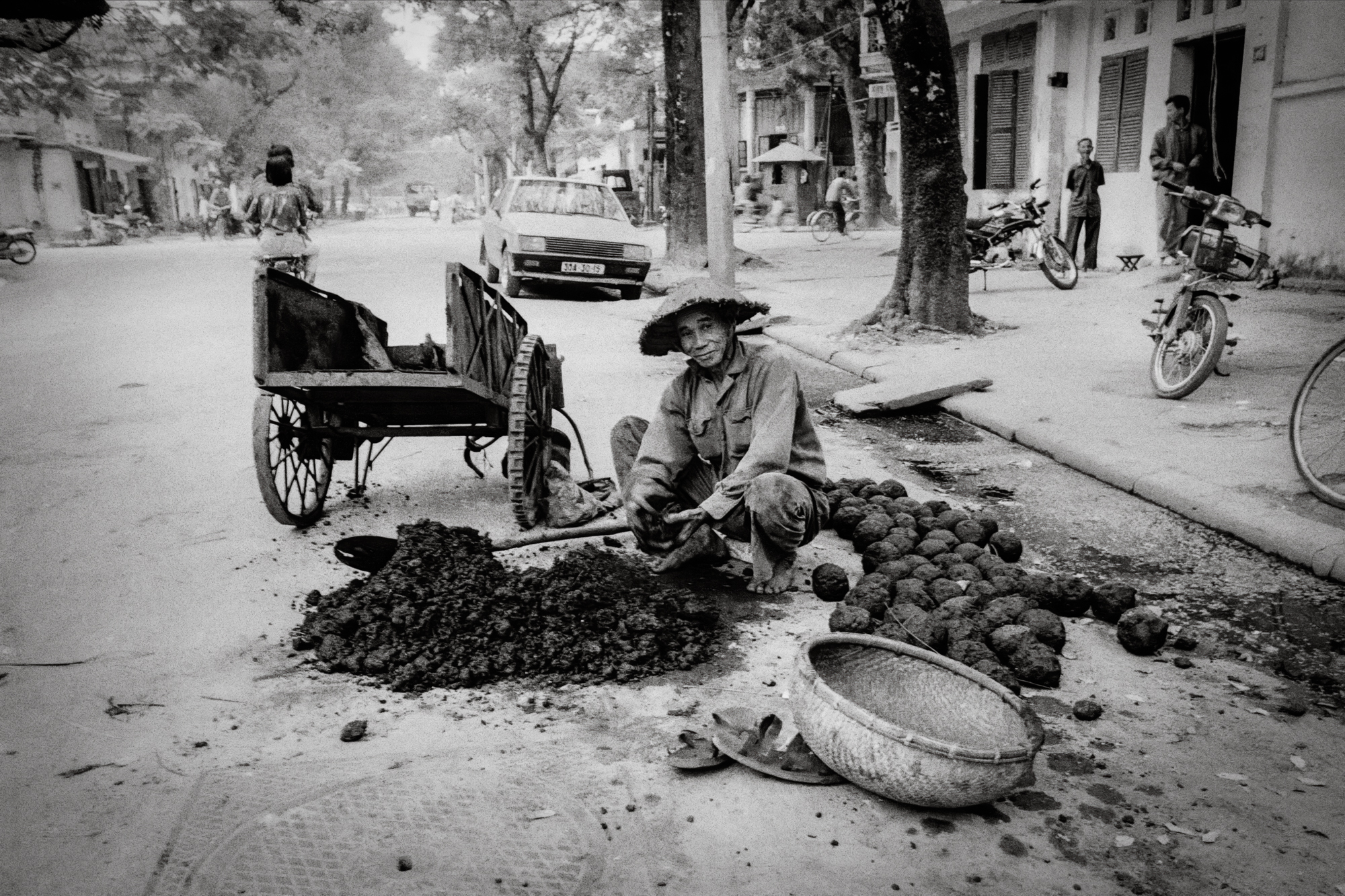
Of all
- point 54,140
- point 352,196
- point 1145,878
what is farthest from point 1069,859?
point 352,196

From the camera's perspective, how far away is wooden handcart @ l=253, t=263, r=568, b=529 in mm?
4691

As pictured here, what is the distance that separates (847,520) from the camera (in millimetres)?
4996

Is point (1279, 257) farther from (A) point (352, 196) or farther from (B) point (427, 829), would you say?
(A) point (352, 196)

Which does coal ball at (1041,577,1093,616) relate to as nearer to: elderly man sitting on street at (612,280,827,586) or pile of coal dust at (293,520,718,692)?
elderly man sitting on street at (612,280,827,586)

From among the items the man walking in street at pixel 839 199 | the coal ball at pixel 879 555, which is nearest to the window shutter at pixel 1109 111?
the man walking in street at pixel 839 199

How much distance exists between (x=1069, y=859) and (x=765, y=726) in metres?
0.90

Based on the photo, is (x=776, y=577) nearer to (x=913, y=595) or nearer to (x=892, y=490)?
(x=913, y=595)

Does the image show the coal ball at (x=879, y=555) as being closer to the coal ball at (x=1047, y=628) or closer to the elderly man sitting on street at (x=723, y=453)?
the elderly man sitting on street at (x=723, y=453)

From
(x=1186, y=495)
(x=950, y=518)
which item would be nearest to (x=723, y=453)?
(x=950, y=518)

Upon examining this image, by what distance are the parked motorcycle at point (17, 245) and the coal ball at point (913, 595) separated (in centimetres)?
2519

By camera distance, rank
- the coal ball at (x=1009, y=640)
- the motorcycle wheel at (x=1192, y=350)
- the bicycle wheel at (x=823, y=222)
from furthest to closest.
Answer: the bicycle wheel at (x=823, y=222), the motorcycle wheel at (x=1192, y=350), the coal ball at (x=1009, y=640)

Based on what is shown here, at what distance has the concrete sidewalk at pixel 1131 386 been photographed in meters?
5.18

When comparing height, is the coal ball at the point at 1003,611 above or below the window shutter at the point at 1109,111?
below

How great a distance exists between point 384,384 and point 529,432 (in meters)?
0.74
